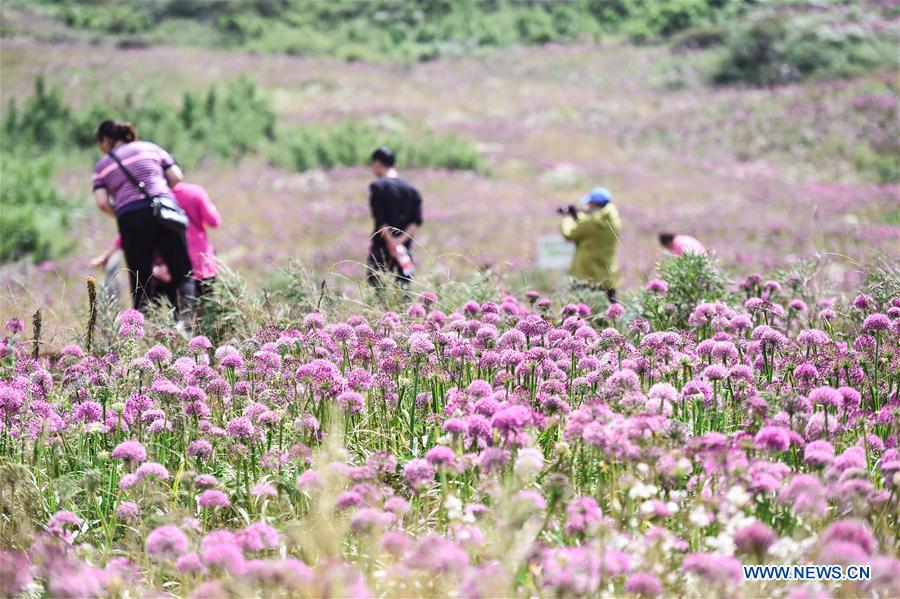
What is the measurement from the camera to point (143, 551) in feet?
11.1

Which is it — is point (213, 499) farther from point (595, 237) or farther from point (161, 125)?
point (161, 125)

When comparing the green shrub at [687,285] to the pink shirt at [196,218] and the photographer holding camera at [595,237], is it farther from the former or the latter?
the pink shirt at [196,218]

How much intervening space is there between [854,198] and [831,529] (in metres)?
21.5

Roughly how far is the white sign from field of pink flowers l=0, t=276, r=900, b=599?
16.9 ft

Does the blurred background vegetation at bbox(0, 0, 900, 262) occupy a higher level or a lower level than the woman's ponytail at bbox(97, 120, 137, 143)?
lower

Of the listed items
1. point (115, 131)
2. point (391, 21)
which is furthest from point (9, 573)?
point (391, 21)

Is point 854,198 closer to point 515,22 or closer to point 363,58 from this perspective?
point 363,58

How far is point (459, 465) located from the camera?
115 inches

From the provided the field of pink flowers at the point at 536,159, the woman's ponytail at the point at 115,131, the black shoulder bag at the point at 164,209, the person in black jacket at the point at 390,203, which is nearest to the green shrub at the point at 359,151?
the field of pink flowers at the point at 536,159

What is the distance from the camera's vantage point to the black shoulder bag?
7.02m

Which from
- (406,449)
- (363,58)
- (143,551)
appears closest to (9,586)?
(143,551)

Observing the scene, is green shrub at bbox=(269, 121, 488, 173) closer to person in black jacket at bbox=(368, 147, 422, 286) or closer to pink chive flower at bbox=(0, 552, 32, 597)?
person in black jacket at bbox=(368, 147, 422, 286)

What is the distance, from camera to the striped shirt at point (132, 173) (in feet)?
23.7

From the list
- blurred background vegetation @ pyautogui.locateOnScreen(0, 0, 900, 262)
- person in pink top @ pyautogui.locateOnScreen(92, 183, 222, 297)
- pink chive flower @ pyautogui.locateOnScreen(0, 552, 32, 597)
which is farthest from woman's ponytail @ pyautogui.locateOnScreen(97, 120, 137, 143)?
blurred background vegetation @ pyautogui.locateOnScreen(0, 0, 900, 262)
